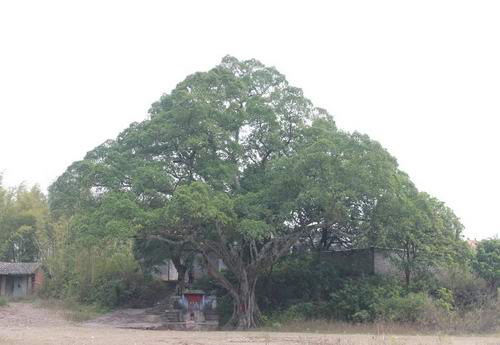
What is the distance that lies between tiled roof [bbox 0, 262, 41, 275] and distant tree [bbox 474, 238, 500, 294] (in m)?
34.1

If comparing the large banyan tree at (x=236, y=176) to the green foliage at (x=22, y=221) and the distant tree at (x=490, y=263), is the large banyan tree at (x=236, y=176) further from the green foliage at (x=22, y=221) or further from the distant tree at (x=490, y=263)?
the green foliage at (x=22, y=221)

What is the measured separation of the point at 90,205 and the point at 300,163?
32.0ft

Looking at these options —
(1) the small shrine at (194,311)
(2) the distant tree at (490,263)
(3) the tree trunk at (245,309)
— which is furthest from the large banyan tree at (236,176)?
(2) the distant tree at (490,263)

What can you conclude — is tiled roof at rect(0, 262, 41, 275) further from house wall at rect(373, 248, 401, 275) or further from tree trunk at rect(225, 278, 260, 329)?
house wall at rect(373, 248, 401, 275)

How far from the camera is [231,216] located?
77.6 ft

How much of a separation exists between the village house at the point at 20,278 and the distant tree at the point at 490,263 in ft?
109

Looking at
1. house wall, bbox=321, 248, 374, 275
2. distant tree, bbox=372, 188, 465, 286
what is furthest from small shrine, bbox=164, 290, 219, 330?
distant tree, bbox=372, 188, 465, 286

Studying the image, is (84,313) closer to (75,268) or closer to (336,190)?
(75,268)

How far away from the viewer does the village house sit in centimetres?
4684

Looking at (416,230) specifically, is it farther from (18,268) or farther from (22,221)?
(22,221)

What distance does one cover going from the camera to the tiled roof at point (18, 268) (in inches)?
1829

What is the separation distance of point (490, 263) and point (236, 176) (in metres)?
13.0

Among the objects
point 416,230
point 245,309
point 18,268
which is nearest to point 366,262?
point 416,230

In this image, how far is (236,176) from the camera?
26188mm
